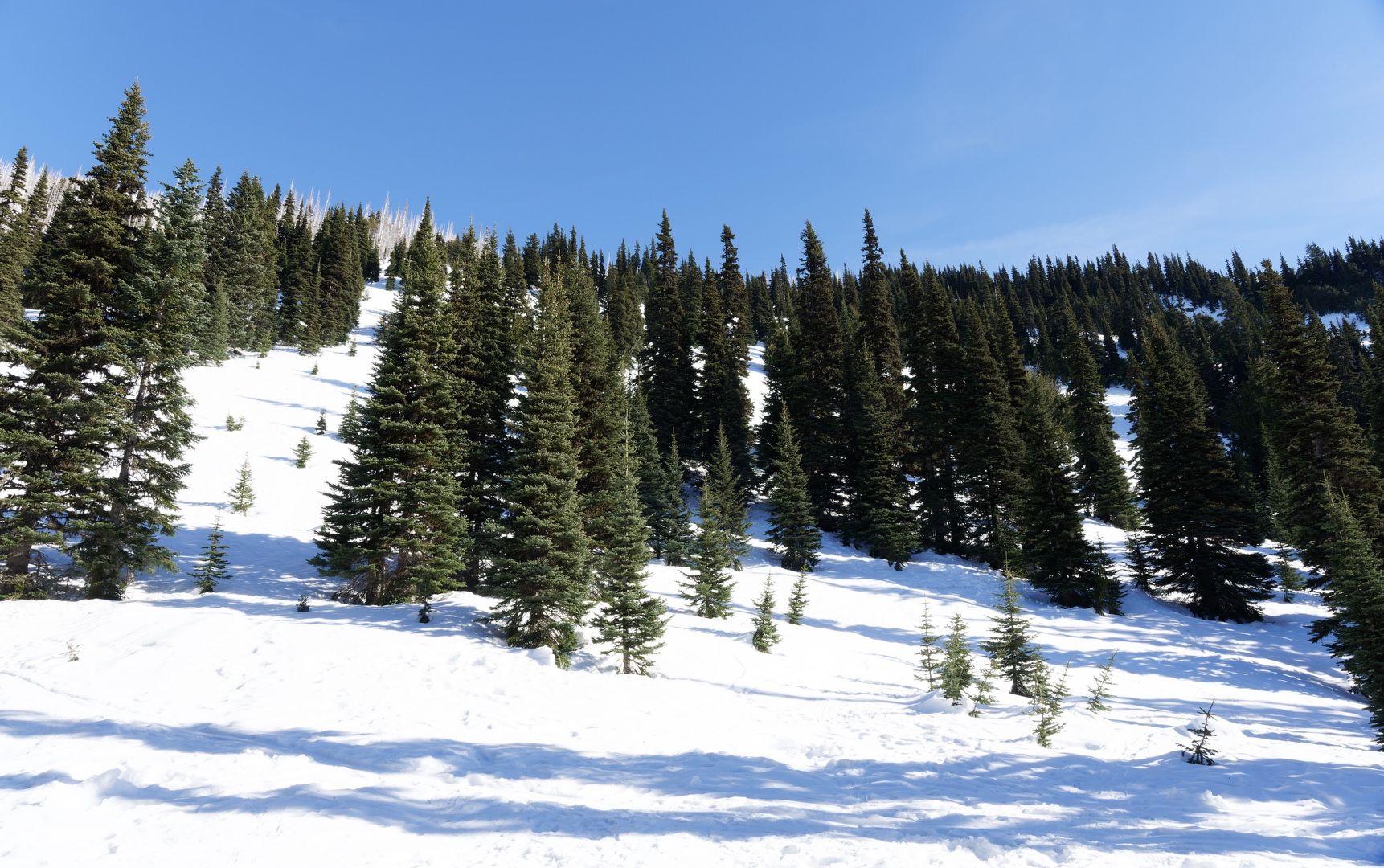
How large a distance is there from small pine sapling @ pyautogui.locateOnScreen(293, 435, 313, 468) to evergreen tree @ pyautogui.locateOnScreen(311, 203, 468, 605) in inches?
612

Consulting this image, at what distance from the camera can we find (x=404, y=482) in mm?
18891

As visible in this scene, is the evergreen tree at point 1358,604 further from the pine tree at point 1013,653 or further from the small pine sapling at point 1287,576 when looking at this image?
the small pine sapling at point 1287,576

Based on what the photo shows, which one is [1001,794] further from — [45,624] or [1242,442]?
[1242,442]

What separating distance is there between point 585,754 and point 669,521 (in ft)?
67.4

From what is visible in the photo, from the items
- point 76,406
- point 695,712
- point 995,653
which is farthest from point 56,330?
point 995,653

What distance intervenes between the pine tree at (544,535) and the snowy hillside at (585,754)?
1.02 meters

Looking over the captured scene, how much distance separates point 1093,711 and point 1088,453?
139ft

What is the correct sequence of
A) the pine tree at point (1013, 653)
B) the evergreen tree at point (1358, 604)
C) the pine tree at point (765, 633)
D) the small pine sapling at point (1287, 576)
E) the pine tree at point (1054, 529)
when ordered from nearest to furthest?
the pine tree at point (1013, 653)
the evergreen tree at point (1358, 604)
the pine tree at point (765, 633)
the pine tree at point (1054, 529)
the small pine sapling at point (1287, 576)

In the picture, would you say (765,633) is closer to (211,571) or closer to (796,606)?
(796,606)

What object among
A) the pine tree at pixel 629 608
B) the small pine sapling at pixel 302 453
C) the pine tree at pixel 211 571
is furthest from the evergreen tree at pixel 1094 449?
the small pine sapling at pixel 302 453

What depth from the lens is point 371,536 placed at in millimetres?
18484

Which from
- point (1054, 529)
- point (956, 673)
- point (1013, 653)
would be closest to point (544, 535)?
point (956, 673)

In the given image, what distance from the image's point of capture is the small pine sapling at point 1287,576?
101 feet

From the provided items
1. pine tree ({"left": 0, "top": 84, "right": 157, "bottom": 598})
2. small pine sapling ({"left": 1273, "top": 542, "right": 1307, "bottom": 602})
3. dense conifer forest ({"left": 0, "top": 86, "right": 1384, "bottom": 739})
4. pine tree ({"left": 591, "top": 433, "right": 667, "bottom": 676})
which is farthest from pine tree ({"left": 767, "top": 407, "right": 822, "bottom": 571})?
pine tree ({"left": 0, "top": 84, "right": 157, "bottom": 598})
